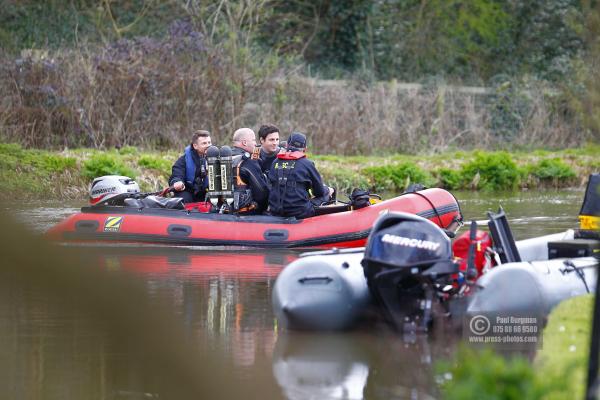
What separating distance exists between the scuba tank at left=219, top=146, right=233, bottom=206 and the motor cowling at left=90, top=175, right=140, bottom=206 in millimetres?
1474

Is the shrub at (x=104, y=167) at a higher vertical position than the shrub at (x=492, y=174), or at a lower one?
higher

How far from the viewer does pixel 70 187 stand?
1961cm

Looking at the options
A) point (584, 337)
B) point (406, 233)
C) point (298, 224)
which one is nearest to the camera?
point (584, 337)

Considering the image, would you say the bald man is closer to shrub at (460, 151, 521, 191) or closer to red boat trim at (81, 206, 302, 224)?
red boat trim at (81, 206, 302, 224)

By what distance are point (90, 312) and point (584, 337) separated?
4623 millimetres

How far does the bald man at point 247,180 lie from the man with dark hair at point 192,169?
493 mm

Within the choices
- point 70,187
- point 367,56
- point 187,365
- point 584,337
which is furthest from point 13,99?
Result: point 187,365

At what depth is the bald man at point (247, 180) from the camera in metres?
13.2

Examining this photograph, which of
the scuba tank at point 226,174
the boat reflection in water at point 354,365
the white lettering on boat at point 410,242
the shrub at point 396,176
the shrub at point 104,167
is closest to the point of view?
the boat reflection in water at point 354,365

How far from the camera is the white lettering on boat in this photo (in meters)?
7.52

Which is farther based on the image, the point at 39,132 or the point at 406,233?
the point at 39,132

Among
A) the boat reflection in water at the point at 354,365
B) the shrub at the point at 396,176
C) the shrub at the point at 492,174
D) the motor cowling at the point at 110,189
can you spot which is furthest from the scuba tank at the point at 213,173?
the shrub at the point at 492,174

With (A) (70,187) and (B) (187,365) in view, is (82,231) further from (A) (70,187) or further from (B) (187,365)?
(B) (187,365)

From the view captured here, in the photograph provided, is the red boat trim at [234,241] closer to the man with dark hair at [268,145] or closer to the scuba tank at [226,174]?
the scuba tank at [226,174]
